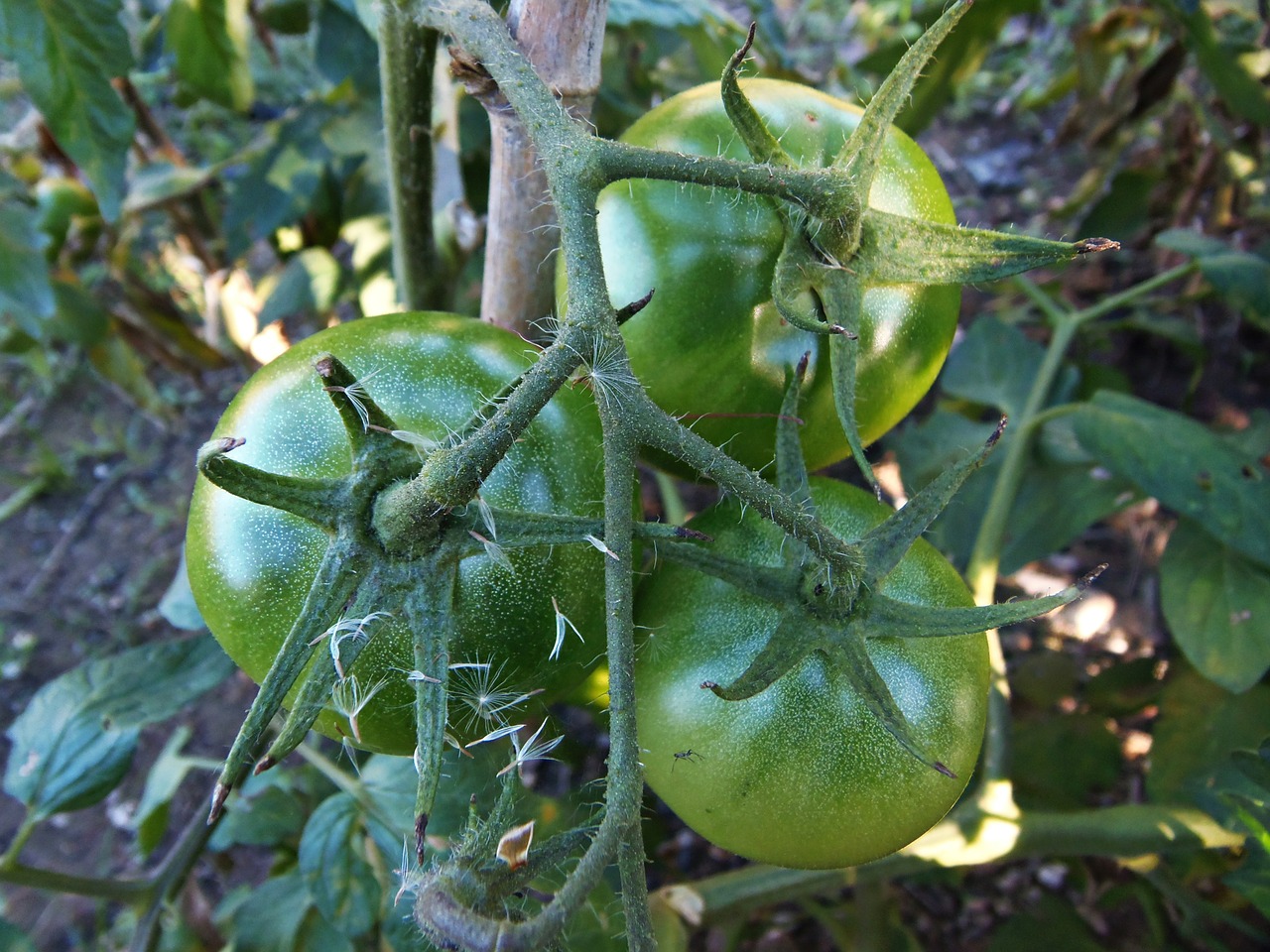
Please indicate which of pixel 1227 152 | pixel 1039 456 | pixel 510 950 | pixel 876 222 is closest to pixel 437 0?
pixel 876 222

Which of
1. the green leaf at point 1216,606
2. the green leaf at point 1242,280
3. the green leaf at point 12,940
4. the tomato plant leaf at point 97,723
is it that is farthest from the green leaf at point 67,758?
the green leaf at point 1242,280

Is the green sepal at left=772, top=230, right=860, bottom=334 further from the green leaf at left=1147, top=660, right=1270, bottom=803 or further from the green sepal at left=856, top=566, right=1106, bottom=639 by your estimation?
the green leaf at left=1147, top=660, right=1270, bottom=803

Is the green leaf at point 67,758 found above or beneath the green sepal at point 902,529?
beneath

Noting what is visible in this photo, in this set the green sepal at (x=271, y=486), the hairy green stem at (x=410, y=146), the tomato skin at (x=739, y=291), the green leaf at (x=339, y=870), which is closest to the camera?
the green sepal at (x=271, y=486)

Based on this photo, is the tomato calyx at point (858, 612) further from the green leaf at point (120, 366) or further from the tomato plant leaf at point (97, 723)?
the green leaf at point (120, 366)

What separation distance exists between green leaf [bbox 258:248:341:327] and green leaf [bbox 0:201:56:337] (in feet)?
1.02

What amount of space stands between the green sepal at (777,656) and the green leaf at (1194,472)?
2.20ft

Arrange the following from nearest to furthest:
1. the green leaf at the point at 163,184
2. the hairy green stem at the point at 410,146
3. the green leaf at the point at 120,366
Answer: the hairy green stem at the point at 410,146, the green leaf at the point at 163,184, the green leaf at the point at 120,366

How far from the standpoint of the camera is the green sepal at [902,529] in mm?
625

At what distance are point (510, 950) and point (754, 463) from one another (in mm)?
452

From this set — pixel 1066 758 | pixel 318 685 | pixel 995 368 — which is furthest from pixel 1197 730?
pixel 318 685

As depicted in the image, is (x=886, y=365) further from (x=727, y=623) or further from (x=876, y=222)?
(x=727, y=623)

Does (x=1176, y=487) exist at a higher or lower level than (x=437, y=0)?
lower

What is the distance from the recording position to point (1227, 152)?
64.6 inches
